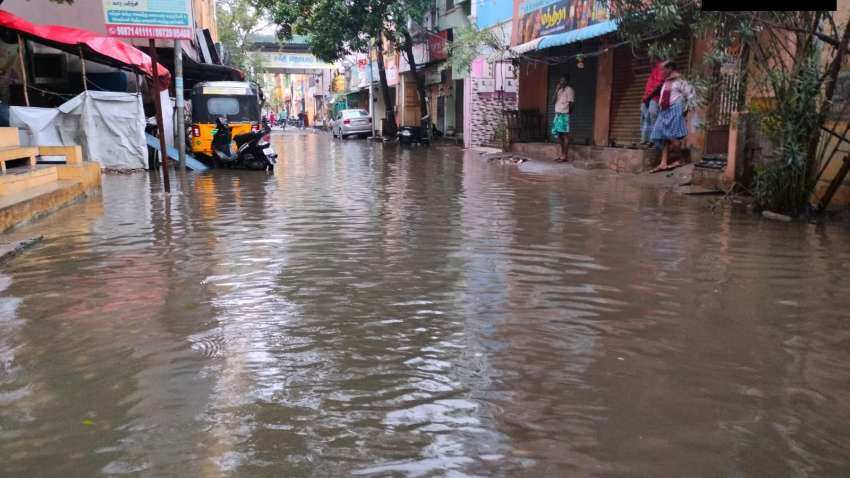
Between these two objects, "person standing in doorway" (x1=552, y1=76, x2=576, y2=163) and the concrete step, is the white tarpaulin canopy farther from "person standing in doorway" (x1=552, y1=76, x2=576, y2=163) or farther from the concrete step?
"person standing in doorway" (x1=552, y1=76, x2=576, y2=163)

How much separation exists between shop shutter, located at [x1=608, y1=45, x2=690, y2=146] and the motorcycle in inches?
301

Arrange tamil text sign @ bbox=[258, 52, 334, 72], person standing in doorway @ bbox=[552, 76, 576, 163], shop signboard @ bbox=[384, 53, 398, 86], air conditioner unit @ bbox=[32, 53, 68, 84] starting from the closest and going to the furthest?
person standing in doorway @ bbox=[552, 76, 576, 163], air conditioner unit @ bbox=[32, 53, 68, 84], shop signboard @ bbox=[384, 53, 398, 86], tamil text sign @ bbox=[258, 52, 334, 72]

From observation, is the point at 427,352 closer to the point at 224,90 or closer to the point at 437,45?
the point at 224,90

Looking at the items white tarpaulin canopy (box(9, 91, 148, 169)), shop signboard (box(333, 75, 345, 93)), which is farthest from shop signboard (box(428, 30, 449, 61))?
shop signboard (box(333, 75, 345, 93))

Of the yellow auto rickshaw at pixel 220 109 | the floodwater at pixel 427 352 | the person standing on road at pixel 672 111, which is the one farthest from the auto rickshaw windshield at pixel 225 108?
the floodwater at pixel 427 352

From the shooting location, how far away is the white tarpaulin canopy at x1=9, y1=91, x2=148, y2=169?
14367mm

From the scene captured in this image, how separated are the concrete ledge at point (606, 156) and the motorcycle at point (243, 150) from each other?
6.62 m

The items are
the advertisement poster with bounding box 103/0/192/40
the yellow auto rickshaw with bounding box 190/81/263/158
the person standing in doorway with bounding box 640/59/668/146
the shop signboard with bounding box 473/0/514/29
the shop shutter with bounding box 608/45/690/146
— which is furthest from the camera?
the shop signboard with bounding box 473/0/514/29

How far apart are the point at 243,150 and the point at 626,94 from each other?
8506mm

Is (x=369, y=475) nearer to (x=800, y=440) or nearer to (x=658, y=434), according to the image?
(x=658, y=434)

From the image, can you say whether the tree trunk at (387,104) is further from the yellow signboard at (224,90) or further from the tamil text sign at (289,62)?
the tamil text sign at (289,62)

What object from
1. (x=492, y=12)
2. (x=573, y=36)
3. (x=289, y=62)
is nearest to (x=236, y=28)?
(x=289, y=62)

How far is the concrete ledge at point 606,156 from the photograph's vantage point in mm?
13469

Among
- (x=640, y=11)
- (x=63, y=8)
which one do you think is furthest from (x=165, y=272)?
(x=63, y=8)
